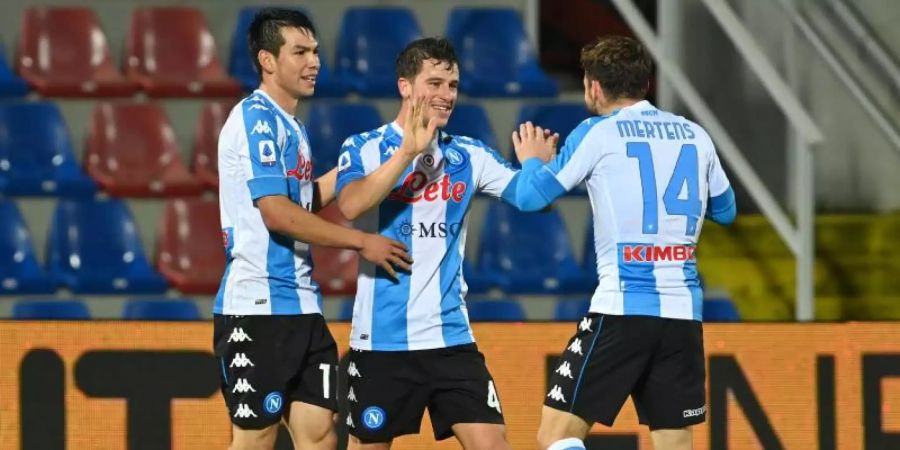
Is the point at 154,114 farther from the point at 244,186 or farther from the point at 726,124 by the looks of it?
the point at 244,186

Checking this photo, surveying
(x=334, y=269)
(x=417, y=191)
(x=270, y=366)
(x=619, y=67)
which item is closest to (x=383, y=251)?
(x=417, y=191)

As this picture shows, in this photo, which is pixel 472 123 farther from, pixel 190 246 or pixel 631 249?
pixel 631 249

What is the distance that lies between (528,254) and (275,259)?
A: 10.8 ft

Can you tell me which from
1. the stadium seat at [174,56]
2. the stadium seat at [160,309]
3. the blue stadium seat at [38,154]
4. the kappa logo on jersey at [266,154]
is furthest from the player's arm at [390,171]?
the stadium seat at [174,56]

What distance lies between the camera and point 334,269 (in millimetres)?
7773

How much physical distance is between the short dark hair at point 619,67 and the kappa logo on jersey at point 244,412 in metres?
1.44

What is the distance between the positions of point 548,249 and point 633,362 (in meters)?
3.11

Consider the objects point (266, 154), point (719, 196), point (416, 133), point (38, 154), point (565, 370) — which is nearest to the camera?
point (416, 133)

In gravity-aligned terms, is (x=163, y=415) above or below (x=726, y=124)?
below

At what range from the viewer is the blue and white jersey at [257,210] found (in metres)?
4.54

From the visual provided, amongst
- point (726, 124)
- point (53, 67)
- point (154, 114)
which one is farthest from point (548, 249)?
point (53, 67)

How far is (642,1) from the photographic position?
10.4m

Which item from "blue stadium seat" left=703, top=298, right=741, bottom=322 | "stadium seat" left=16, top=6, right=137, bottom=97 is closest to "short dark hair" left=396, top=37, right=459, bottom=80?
"blue stadium seat" left=703, top=298, right=741, bottom=322

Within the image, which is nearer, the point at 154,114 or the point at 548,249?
the point at 548,249
